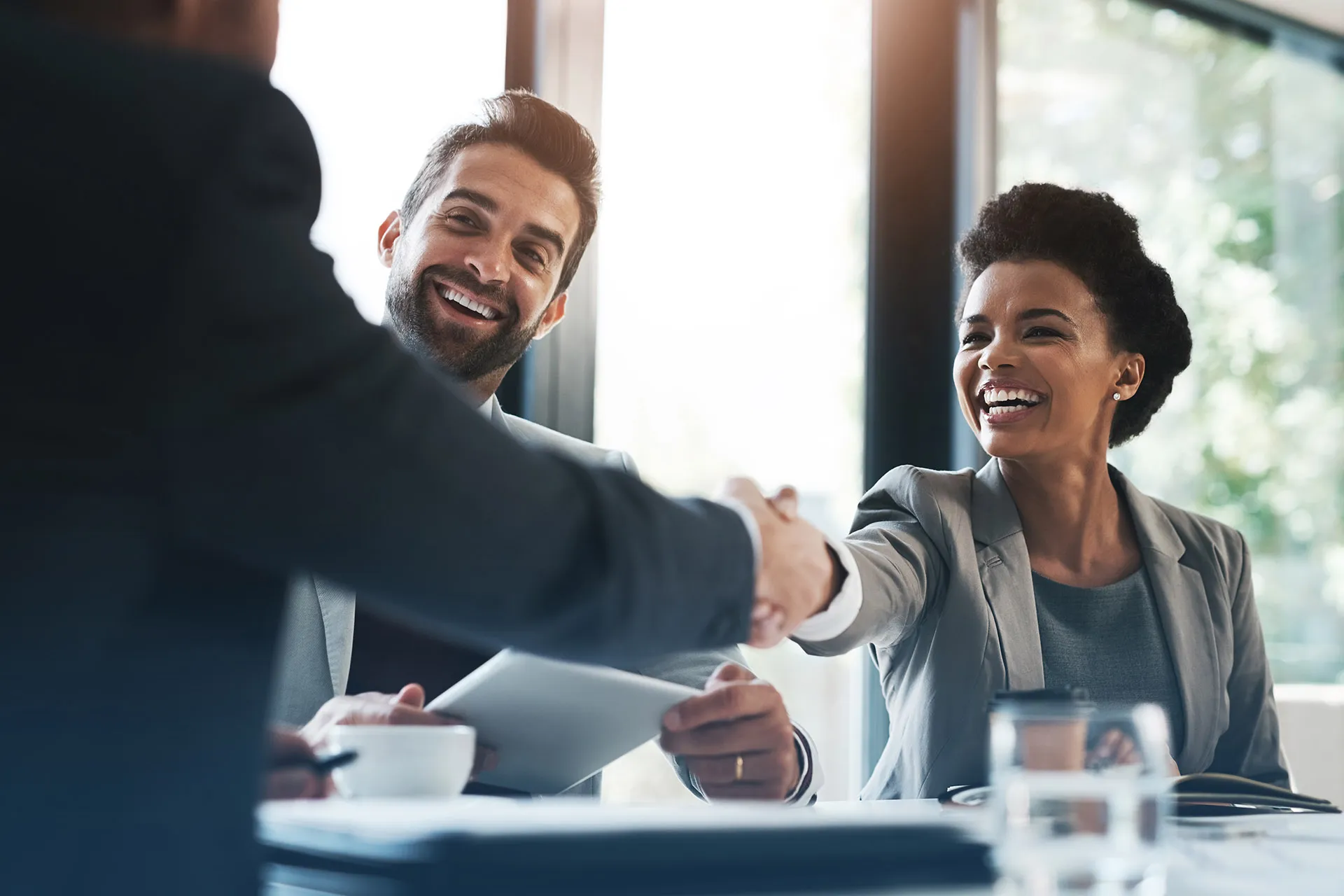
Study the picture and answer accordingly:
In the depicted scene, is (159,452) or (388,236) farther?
(388,236)

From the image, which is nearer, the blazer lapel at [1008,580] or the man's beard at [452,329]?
the blazer lapel at [1008,580]

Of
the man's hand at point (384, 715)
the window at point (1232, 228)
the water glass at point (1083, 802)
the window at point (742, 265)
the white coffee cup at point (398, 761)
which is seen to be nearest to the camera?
the water glass at point (1083, 802)

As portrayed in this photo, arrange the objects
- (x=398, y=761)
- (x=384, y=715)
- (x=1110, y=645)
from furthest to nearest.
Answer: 1. (x=1110, y=645)
2. (x=384, y=715)
3. (x=398, y=761)

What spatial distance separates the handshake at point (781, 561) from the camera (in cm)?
106

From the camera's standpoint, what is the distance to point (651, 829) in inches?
24.0

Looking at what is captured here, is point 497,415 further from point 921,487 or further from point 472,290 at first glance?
point 921,487

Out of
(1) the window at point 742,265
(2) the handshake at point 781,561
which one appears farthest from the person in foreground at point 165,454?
(1) the window at point 742,265

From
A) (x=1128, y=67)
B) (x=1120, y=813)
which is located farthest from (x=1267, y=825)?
(x=1128, y=67)

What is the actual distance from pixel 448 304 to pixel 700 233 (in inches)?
36.2

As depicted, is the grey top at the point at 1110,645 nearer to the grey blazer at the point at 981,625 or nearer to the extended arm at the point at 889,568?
the grey blazer at the point at 981,625

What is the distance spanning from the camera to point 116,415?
1.77ft

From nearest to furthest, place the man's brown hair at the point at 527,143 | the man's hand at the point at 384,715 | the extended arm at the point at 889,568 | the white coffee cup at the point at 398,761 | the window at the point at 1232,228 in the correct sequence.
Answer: the white coffee cup at the point at 398,761, the man's hand at the point at 384,715, the extended arm at the point at 889,568, the man's brown hair at the point at 527,143, the window at the point at 1232,228

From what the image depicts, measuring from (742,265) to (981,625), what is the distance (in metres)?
1.35

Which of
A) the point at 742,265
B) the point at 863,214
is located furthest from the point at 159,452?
the point at 863,214
